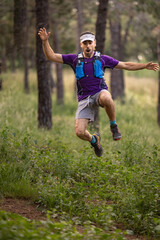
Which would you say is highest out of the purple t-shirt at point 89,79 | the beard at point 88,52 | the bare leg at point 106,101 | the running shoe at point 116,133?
the beard at point 88,52

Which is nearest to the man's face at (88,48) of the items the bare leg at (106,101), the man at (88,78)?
the man at (88,78)

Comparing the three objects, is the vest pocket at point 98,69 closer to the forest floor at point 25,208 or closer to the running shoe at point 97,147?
the running shoe at point 97,147

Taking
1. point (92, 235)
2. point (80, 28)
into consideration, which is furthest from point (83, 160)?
point (80, 28)

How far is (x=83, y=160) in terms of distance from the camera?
726 centimetres

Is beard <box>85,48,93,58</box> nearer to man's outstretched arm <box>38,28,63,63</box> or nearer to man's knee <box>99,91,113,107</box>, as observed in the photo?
man's outstretched arm <box>38,28,63,63</box>

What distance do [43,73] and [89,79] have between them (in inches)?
175

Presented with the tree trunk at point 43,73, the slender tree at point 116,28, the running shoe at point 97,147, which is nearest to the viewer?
the running shoe at point 97,147

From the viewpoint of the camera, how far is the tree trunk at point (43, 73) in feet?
33.9

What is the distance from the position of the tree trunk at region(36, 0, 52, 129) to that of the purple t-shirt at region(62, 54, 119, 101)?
12.8 ft

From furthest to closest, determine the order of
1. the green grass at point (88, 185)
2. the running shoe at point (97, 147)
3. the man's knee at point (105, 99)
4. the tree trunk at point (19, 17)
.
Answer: the tree trunk at point (19, 17)
the running shoe at point (97, 147)
the man's knee at point (105, 99)
the green grass at point (88, 185)

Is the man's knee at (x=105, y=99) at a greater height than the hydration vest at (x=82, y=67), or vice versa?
the hydration vest at (x=82, y=67)

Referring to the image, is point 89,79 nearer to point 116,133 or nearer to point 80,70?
point 80,70

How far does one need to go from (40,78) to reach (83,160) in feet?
14.0

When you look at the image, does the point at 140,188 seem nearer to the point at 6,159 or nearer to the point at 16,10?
the point at 6,159
